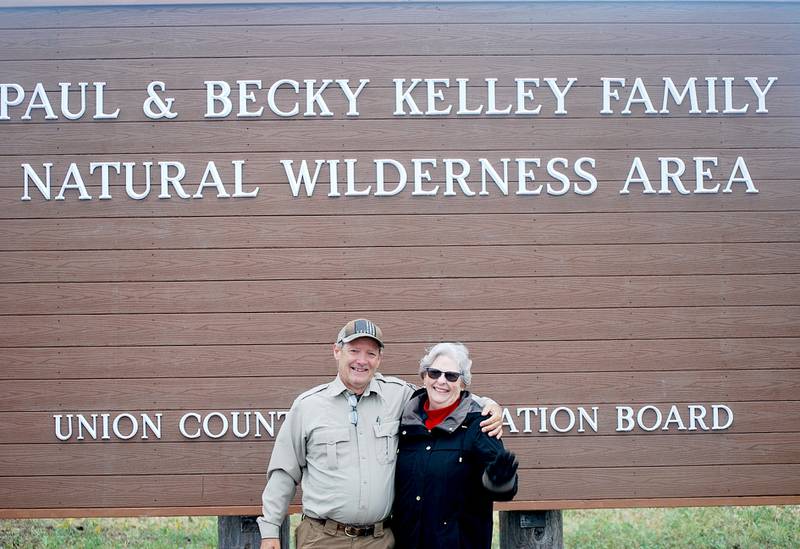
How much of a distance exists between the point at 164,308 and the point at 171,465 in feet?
2.83

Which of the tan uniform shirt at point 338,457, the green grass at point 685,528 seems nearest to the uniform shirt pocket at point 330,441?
the tan uniform shirt at point 338,457

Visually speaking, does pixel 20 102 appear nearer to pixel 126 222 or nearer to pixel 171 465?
pixel 126 222

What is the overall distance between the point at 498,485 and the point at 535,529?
1.77 metres

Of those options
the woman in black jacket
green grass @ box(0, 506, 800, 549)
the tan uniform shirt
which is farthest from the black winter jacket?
green grass @ box(0, 506, 800, 549)

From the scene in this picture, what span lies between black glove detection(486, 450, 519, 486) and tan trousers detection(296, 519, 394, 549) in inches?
23.5

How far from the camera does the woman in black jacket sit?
3.30m

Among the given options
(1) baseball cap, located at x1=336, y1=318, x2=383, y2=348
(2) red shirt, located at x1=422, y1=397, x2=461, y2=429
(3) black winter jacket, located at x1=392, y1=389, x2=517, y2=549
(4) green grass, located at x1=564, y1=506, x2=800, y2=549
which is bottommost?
(4) green grass, located at x1=564, y1=506, x2=800, y2=549

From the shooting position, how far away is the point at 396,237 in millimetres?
4633

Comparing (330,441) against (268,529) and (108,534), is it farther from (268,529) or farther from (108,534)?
(108,534)

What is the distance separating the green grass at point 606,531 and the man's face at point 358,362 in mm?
3895

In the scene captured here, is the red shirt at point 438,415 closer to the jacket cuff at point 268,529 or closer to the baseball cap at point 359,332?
the baseball cap at point 359,332

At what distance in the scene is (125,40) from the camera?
4723 millimetres

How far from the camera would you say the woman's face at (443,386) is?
3.37 metres

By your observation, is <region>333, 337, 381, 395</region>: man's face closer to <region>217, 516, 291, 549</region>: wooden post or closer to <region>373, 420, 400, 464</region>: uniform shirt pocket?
<region>373, 420, 400, 464</region>: uniform shirt pocket
